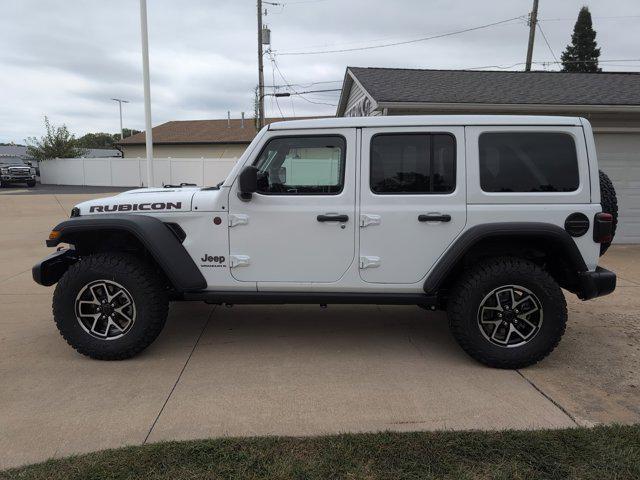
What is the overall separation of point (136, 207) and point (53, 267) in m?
0.92

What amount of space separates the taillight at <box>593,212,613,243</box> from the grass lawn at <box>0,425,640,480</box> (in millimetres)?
1425

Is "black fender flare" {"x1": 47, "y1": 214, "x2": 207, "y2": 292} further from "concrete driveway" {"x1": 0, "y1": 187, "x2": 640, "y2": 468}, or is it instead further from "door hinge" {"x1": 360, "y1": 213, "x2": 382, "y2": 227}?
"door hinge" {"x1": 360, "y1": 213, "x2": 382, "y2": 227}

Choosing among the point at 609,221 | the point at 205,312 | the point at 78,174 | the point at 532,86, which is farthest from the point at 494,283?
the point at 78,174

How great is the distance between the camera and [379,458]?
8.70ft

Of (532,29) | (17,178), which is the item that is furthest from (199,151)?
(532,29)

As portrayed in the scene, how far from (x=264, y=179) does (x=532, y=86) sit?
8.34 metres

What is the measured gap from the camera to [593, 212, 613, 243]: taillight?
3.64m

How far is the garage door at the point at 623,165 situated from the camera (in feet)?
29.8

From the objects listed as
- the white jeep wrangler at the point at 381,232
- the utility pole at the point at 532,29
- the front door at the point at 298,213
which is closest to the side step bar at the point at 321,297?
Result: the white jeep wrangler at the point at 381,232

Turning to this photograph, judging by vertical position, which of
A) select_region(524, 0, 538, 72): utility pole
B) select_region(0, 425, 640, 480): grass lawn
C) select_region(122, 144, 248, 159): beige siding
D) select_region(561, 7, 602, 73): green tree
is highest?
select_region(561, 7, 602, 73): green tree

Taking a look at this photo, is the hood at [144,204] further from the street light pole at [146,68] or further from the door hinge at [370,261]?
the street light pole at [146,68]

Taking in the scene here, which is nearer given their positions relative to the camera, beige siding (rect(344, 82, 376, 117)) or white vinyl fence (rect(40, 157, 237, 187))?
beige siding (rect(344, 82, 376, 117))

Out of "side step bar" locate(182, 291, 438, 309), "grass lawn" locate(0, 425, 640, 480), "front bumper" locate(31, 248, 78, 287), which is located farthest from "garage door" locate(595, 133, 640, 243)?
"front bumper" locate(31, 248, 78, 287)

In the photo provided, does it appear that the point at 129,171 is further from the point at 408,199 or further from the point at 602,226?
the point at 602,226
